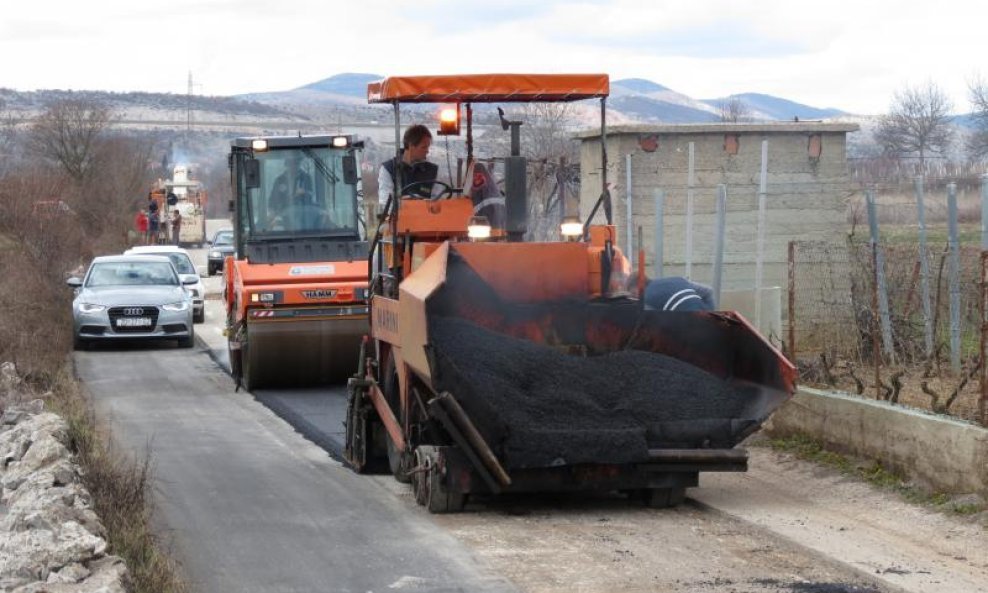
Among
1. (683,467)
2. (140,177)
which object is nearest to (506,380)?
(683,467)

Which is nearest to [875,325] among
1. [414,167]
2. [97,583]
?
[414,167]

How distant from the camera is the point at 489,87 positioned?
35.9 feet

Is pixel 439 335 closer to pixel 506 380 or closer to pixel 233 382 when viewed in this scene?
pixel 506 380

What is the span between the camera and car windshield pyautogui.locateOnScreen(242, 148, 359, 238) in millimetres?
18422

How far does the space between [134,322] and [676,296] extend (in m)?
13.7

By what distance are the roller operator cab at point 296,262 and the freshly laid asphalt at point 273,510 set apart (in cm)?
62

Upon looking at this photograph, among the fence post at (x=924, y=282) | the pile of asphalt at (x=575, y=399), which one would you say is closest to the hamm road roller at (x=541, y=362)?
the pile of asphalt at (x=575, y=399)

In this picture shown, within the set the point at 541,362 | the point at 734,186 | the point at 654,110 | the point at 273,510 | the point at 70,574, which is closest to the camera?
the point at 70,574

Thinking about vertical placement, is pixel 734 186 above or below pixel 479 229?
above

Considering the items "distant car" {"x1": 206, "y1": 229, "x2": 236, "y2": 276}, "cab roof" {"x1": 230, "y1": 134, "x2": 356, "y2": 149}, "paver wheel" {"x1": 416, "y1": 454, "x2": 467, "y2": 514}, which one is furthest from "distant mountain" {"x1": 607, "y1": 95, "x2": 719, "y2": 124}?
"paver wheel" {"x1": 416, "y1": 454, "x2": 467, "y2": 514}

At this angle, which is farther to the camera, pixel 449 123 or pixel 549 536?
pixel 449 123

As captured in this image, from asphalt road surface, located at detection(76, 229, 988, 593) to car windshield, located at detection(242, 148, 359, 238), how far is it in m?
5.74

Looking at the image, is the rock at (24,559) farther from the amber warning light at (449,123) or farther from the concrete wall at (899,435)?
the concrete wall at (899,435)

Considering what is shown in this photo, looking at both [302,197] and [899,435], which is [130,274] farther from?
[899,435]
